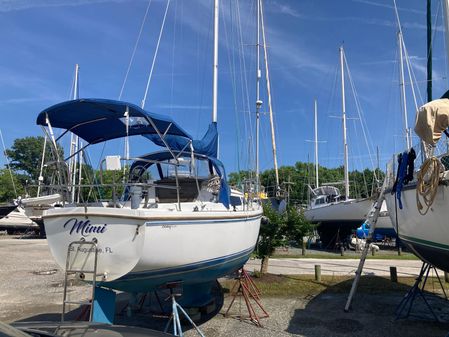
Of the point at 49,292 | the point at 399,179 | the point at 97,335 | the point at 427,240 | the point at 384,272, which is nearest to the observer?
the point at 97,335

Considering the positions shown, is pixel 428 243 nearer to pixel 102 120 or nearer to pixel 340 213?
pixel 102 120

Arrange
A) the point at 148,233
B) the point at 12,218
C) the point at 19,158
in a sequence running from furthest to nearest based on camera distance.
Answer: the point at 19,158 < the point at 12,218 < the point at 148,233

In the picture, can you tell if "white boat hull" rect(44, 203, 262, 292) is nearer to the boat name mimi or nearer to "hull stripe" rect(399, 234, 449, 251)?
the boat name mimi

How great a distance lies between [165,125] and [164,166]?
198 centimetres

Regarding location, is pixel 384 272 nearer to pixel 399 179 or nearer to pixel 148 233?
pixel 399 179

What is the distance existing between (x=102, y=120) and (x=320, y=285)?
6499 mm

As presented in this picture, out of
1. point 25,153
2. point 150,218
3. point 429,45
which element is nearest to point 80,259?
point 150,218

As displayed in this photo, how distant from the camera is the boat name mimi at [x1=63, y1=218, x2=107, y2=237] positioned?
495 centimetres

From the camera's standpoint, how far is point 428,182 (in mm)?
5898

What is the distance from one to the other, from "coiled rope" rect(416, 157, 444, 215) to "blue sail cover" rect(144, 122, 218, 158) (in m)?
3.64

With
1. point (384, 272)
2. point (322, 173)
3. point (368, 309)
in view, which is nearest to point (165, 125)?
point (368, 309)

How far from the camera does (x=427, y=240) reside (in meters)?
6.46

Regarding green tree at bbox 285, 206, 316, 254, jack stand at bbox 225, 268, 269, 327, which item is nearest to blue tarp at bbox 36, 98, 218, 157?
jack stand at bbox 225, 268, 269, 327

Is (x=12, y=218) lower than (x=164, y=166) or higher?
lower
